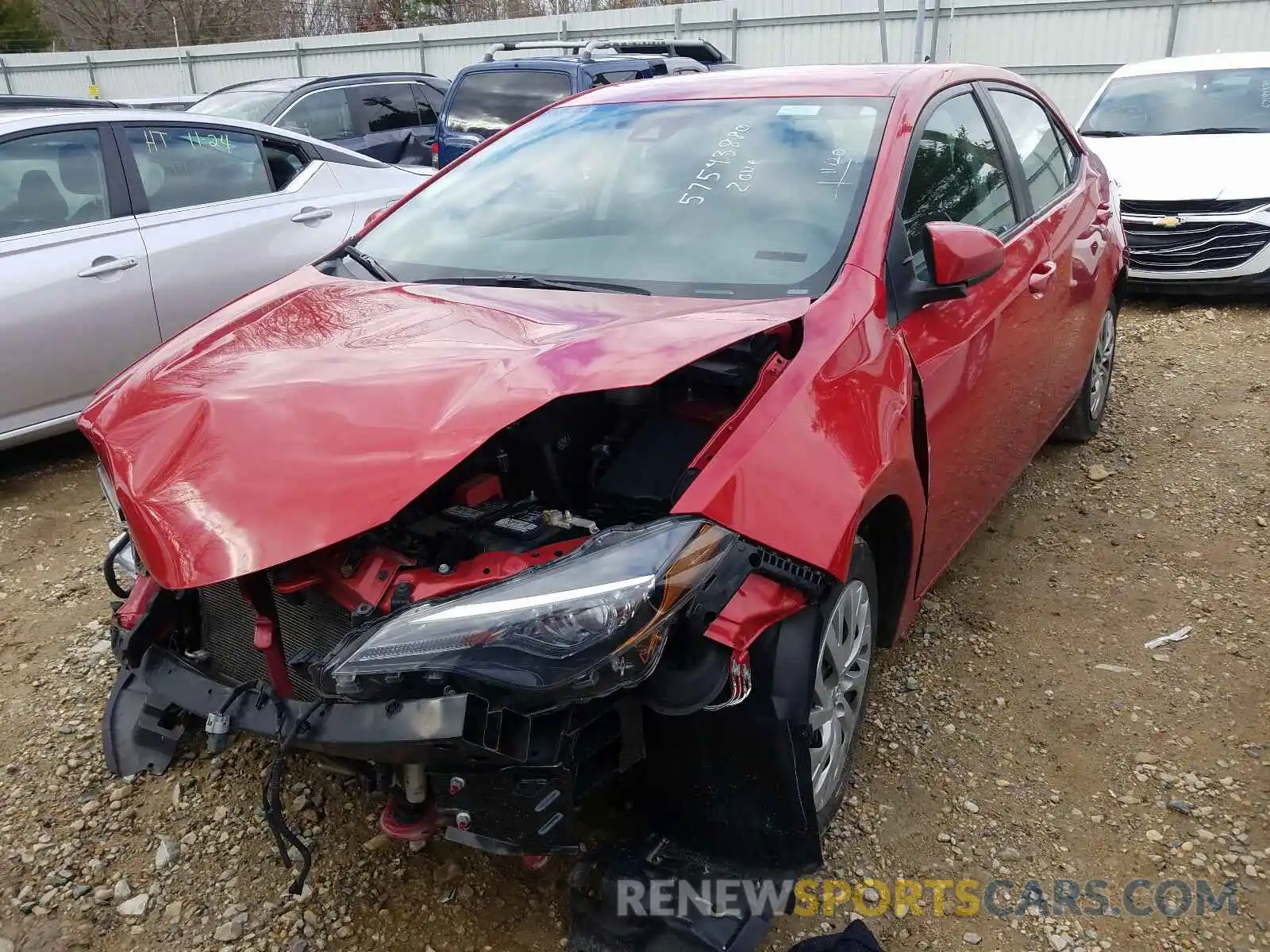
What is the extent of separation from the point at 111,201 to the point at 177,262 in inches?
15.6

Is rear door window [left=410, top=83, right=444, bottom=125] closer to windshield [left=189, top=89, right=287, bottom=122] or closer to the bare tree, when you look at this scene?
windshield [left=189, top=89, right=287, bottom=122]

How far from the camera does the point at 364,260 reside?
304 centimetres

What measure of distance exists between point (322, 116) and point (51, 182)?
4.70 metres

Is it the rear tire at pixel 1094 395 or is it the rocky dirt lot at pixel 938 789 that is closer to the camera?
the rocky dirt lot at pixel 938 789

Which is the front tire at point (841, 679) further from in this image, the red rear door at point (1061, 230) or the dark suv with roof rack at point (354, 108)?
the dark suv with roof rack at point (354, 108)

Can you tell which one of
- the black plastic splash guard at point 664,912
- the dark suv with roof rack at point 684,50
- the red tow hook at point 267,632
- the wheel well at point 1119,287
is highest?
the dark suv with roof rack at point 684,50

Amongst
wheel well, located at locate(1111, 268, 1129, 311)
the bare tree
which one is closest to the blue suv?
wheel well, located at locate(1111, 268, 1129, 311)

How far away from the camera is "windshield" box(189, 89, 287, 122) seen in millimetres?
8625

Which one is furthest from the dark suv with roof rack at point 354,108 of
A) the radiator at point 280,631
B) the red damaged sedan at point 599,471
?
the radiator at point 280,631

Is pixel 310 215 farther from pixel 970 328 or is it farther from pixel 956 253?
pixel 956 253

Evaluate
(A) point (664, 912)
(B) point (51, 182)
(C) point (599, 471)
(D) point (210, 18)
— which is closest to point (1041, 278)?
(C) point (599, 471)

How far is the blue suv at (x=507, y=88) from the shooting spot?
8.94m

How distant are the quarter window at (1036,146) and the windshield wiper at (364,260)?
220cm

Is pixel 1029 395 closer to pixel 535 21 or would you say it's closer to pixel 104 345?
pixel 104 345
